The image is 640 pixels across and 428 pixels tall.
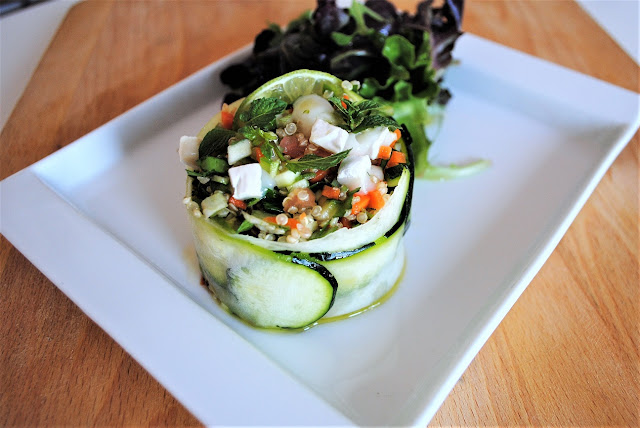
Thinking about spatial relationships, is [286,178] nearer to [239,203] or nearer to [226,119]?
[239,203]

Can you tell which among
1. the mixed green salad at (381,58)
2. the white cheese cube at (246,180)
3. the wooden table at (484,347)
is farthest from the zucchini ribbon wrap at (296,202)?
the mixed green salad at (381,58)

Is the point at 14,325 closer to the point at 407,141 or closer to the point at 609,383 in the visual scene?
the point at 407,141

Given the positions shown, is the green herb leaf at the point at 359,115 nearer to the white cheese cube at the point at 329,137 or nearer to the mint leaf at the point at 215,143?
the white cheese cube at the point at 329,137

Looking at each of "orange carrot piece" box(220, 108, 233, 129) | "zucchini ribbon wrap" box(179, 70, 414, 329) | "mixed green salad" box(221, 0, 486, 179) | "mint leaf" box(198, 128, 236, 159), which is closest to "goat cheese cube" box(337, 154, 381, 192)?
"zucchini ribbon wrap" box(179, 70, 414, 329)

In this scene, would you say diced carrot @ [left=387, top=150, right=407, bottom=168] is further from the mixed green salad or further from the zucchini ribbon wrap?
the mixed green salad

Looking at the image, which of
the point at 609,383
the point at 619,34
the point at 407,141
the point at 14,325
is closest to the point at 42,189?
the point at 14,325
